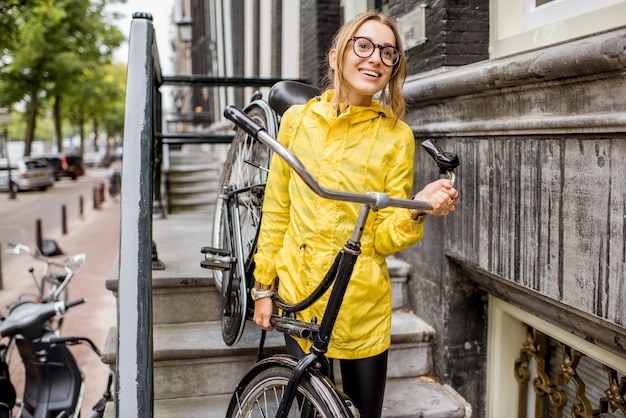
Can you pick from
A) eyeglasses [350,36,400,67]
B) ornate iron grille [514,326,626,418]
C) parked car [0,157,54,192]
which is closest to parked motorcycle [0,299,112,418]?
ornate iron grille [514,326,626,418]

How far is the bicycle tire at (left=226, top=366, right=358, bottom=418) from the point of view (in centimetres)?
192

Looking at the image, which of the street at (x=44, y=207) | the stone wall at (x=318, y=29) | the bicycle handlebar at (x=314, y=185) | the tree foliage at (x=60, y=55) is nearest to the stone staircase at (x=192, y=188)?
the stone wall at (x=318, y=29)

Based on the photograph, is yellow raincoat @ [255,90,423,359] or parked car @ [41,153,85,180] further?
parked car @ [41,153,85,180]

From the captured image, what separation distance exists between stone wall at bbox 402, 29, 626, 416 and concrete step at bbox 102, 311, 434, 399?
131 mm

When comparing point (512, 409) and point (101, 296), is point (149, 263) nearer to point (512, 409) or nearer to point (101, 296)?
point (512, 409)

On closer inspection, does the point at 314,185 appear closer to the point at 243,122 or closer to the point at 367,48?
the point at 243,122

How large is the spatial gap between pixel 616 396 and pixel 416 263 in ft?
4.33

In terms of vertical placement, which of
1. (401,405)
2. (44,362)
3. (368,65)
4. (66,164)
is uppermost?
(66,164)

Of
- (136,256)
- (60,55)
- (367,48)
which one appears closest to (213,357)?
(136,256)

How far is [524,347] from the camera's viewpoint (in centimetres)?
302

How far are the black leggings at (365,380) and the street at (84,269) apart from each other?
10.2ft

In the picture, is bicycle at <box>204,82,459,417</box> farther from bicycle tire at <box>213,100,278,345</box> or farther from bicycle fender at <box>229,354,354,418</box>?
bicycle tire at <box>213,100,278,345</box>

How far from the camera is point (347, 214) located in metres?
2.09

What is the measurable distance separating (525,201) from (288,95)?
45.7 inches
